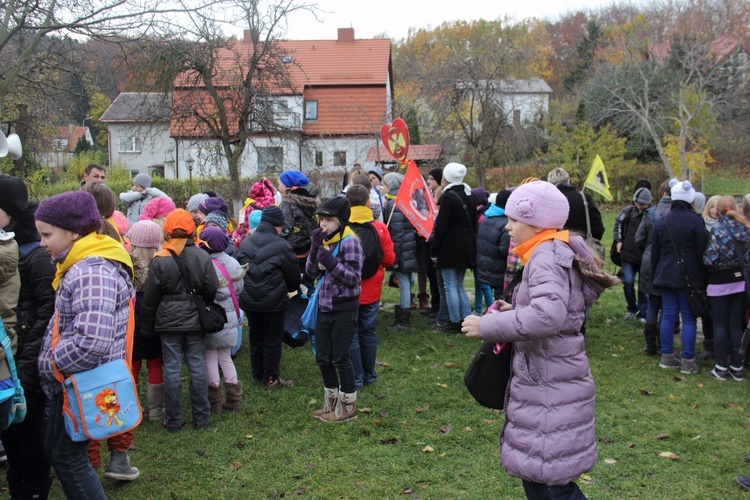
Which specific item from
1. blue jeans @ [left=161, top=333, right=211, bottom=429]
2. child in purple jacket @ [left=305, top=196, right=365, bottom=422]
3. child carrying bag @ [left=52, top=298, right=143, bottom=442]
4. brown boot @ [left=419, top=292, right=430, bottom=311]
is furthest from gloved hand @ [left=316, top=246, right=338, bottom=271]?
brown boot @ [left=419, top=292, right=430, bottom=311]

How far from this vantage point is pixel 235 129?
23438 mm

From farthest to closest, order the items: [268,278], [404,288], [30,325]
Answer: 1. [404,288]
2. [268,278]
3. [30,325]

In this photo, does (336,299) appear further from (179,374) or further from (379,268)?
(179,374)

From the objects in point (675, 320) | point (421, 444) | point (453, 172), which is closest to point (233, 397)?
point (421, 444)

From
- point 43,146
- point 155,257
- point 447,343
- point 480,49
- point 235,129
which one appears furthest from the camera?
point 480,49

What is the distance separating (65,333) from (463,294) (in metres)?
6.19

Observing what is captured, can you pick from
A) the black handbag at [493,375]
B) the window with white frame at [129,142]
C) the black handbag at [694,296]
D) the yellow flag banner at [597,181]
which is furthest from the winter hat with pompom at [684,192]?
the window with white frame at [129,142]

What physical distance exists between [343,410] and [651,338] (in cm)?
422

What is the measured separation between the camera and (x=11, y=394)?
10.3 feet

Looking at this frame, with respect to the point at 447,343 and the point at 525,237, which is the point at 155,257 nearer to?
the point at 525,237

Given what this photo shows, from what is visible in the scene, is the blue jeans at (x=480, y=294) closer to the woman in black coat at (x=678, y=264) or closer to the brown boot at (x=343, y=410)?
the woman in black coat at (x=678, y=264)

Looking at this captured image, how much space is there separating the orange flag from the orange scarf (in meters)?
4.75

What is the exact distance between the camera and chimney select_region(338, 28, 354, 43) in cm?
4184

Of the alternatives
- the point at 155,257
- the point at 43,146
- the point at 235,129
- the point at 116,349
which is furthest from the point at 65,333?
the point at 235,129
